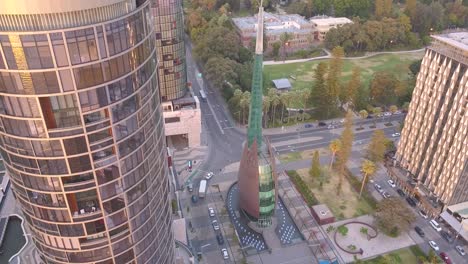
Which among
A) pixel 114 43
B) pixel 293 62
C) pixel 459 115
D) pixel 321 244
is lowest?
pixel 321 244

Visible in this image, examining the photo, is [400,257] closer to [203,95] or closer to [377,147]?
[377,147]

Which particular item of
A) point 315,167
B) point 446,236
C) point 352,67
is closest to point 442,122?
point 446,236

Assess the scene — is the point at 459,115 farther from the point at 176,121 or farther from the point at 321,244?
the point at 176,121

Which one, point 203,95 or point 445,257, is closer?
point 445,257

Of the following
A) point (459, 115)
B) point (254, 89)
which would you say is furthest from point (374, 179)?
point (254, 89)

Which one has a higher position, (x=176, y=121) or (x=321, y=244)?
(x=176, y=121)

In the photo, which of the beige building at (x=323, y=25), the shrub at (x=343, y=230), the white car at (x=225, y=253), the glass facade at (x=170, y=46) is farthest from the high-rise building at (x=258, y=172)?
the beige building at (x=323, y=25)

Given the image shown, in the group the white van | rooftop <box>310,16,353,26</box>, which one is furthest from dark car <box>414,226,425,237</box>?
rooftop <box>310,16,353,26</box>

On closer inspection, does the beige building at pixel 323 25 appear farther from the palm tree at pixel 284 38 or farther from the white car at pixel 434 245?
the white car at pixel 434 245
